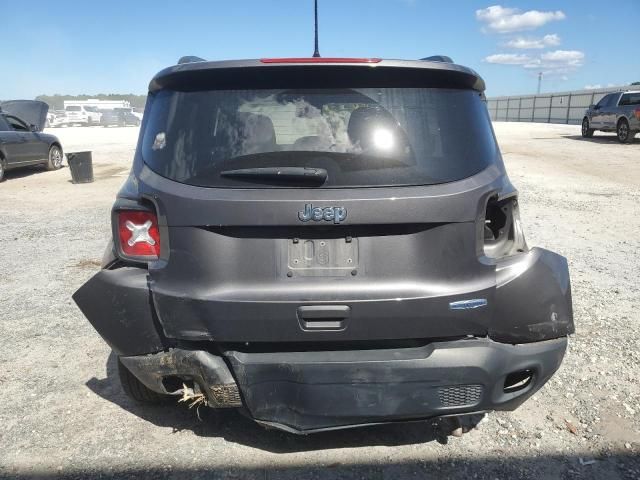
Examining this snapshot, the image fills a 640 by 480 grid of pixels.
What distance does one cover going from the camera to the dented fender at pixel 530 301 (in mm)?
2328

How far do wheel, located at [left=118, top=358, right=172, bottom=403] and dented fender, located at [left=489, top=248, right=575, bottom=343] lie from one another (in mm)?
1860

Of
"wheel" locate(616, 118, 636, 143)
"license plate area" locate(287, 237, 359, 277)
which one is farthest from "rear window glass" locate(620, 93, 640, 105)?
"license plate area" locate(287, 237, 359, 277)

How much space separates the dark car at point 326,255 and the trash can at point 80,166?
1180 centimetres

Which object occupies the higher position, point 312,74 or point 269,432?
point 312,74

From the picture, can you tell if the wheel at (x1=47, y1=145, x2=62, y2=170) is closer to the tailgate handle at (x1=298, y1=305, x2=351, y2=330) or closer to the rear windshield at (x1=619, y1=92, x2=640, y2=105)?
the tailgate handle at (x1=298, y1=305, x2=351, y2=330)

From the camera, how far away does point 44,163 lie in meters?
15.8

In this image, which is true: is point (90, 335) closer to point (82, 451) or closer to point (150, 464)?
point (82, 451)

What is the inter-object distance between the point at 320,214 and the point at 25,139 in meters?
15.3

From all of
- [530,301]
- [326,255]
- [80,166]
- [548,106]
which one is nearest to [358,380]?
[326,255]

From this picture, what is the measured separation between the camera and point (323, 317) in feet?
7.33

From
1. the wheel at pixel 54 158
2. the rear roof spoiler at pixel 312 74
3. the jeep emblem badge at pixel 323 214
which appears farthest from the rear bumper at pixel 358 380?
the wheel at pixel 54 158

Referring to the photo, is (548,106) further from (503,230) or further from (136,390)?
(136,390)

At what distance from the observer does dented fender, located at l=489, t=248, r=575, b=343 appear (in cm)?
233

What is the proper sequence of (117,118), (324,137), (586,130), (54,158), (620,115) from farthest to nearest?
1. (117,118)
2. (586,130)
3. (620,115)
4. (54,158)
5. (324,137)
